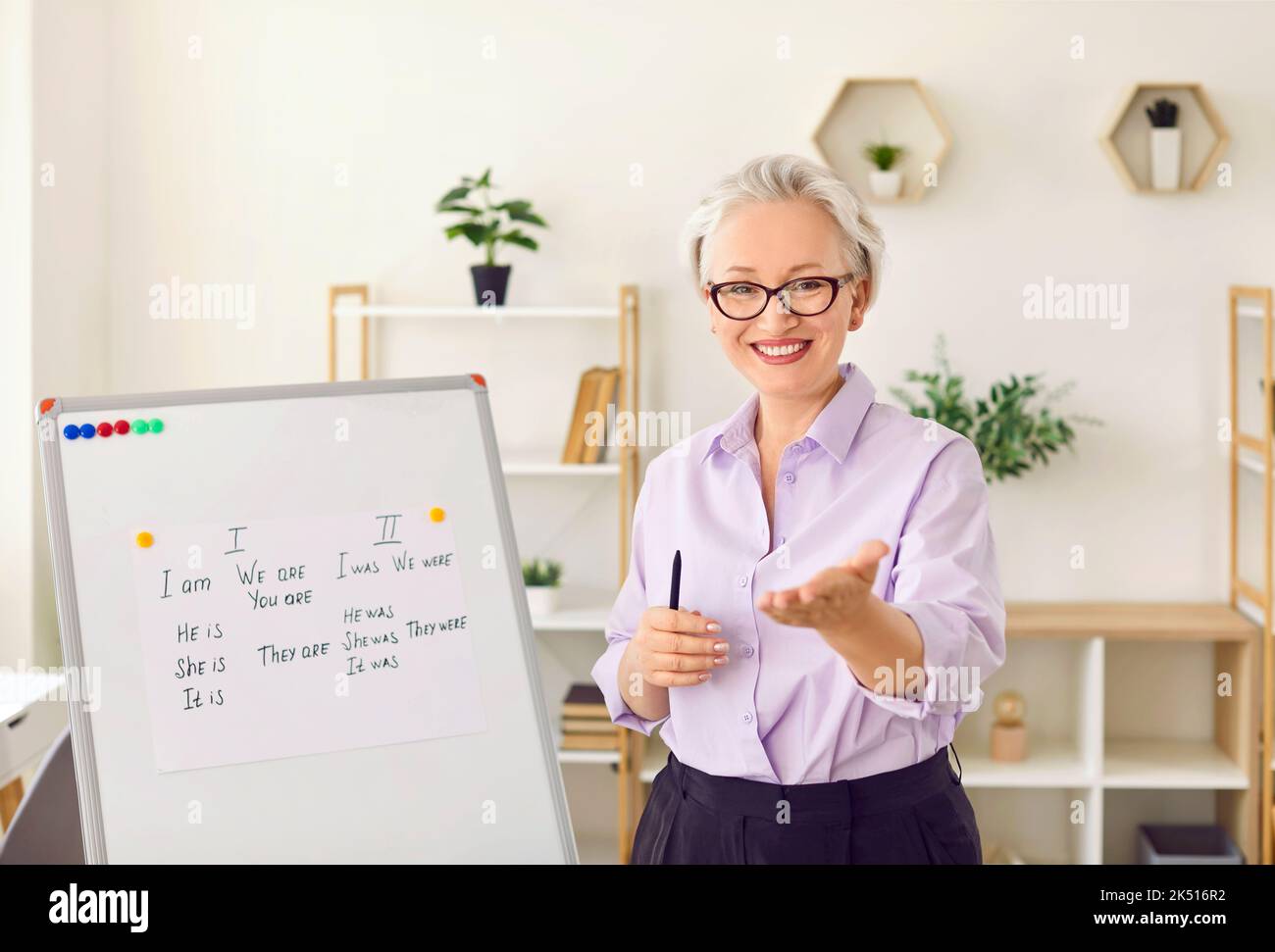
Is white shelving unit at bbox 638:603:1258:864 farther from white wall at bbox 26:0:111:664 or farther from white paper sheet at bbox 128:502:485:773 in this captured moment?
white paper sheet at bbox 128:502:485:773

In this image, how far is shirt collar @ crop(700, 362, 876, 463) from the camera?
117cm

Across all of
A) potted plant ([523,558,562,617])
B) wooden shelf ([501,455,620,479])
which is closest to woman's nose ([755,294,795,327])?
wooden shelf ([501,455,620,479])

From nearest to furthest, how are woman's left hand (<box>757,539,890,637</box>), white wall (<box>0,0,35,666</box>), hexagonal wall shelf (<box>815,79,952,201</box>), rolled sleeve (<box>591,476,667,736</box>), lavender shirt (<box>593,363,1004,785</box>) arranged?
1. woman's left hand (<box>757,539,890,637</box>)
2. lavender shirt (<box>593,363,1004,785</box>)
3. rolled sleeve (<box>591,476,667,736</box>)
4. white wall (<box>0,0,35,666</box>)
5. hexagonal wall shelf (<box>815,79,952,201</box>)

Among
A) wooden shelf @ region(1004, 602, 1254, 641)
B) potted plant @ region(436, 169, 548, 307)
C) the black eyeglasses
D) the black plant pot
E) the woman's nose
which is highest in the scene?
potted plant @ region(436, 169, 548, 307)

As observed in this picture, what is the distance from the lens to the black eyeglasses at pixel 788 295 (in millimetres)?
1132

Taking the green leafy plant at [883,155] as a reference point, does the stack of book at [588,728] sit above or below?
below

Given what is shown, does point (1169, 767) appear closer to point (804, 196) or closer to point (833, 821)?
point (833, 821)

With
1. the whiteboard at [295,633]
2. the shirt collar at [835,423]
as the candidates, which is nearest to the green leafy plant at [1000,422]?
the shirt collar at [835,423]

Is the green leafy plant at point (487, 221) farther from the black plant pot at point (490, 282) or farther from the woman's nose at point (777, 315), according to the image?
the woman's nose at point (777, 315)

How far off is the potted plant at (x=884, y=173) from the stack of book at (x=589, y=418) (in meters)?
0.74

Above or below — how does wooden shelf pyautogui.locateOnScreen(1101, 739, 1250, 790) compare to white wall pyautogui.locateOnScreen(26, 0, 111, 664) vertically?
below

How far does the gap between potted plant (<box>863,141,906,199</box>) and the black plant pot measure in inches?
34.4

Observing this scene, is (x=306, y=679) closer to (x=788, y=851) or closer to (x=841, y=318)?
(x=788, y=851)
